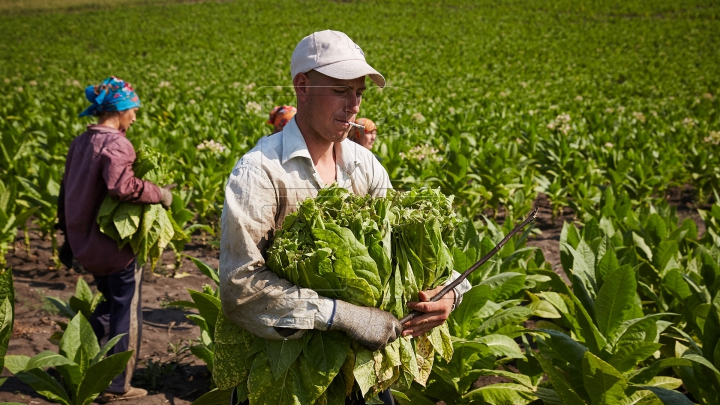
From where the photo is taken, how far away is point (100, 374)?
323 centimetres

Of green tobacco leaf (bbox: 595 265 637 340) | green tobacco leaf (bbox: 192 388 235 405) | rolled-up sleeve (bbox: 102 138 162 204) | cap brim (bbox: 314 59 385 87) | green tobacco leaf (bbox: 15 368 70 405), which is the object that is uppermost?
cap brim (bbox: 314 59 385 87)

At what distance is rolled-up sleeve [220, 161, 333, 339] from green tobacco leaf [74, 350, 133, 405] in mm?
1379

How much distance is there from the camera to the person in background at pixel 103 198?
3.71 metres

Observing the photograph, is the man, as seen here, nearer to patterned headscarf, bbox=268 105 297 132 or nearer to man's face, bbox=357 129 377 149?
man's face, bbox=357 129 377 149

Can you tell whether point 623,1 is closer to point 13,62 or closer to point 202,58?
point 202,58

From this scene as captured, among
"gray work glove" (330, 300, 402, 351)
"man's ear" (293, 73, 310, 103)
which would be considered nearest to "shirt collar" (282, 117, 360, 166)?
"man's ear" (293, 73, 310, 103)

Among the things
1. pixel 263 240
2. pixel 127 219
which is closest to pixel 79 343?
pixel 127 219

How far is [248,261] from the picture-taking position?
1.99 m

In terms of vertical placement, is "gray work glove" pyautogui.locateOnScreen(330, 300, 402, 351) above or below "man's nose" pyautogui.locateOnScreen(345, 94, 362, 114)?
below

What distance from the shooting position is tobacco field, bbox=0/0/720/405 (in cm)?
330

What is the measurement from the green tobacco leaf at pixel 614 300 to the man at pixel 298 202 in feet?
4.74

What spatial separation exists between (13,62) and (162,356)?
27.2 m

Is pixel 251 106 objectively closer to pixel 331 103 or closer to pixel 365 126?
pixel 365 126

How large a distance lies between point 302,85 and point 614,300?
216cm
